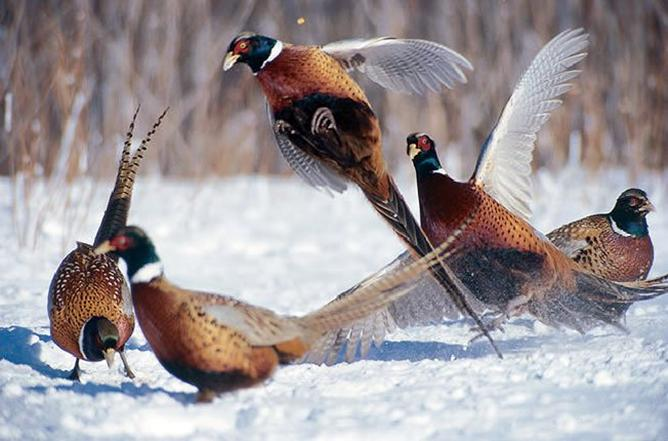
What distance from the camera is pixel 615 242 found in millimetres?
4523

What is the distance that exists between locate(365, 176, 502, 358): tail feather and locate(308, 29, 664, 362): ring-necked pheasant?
0.10 m

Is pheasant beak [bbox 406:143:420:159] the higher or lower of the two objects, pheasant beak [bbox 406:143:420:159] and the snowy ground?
the higher

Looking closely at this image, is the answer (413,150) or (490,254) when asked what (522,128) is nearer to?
(413,150)

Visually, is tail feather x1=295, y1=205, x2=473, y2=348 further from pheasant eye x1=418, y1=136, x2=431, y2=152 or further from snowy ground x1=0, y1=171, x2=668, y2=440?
pheasant eye x1=418, y1=136, x2=431, y2=152

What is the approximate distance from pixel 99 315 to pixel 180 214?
4.52 meters

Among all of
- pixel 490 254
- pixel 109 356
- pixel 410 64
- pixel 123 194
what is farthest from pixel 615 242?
pixel 109 356

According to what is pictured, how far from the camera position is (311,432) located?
2775 mm

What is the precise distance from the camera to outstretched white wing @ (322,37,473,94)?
182 inches

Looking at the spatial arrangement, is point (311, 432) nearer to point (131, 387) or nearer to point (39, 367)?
point (131, 387)

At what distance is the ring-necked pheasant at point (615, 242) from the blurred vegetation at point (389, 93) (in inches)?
133

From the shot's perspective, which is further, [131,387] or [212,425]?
[131,387]

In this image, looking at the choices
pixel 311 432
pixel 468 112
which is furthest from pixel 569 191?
pixel 311 432

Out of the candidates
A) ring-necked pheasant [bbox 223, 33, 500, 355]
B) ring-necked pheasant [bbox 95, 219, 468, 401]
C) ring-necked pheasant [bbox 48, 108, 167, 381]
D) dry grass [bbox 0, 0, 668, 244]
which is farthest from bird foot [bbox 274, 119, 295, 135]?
dry grass [bbox 0, 0, 668, 244]

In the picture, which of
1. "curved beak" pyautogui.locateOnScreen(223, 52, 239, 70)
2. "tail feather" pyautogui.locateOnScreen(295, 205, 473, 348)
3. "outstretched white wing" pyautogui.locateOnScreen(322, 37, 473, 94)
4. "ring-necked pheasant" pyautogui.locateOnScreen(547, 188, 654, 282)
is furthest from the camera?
"outstretched white wing" pyautogui.locateOnScreen(322, 37, 473, 94)
